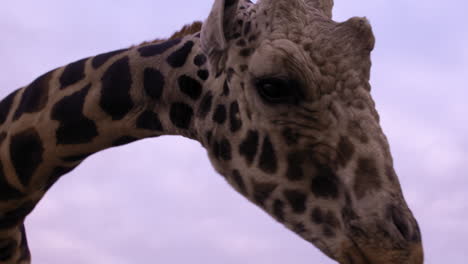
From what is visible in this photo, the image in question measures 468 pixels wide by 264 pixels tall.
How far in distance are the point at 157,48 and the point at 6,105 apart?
1462 millimetres

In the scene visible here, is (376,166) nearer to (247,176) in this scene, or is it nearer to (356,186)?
(356,186)

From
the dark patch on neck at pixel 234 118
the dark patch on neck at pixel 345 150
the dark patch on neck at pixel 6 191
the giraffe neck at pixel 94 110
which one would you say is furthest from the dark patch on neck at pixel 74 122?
the dark patch on neck at pixel 345 150

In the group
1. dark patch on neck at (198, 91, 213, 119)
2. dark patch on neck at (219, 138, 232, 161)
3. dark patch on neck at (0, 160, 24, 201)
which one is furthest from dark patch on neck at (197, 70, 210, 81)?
dark patch on neck at (0, 160, 24, 201)

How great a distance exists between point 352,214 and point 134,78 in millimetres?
1819

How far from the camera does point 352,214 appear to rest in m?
2.39

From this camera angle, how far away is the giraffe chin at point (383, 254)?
2221 millimetres

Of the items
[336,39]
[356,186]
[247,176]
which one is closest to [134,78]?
→ [247,176]

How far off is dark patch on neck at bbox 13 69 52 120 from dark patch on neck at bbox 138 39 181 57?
823 mm

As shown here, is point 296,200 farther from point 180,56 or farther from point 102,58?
point 102,58

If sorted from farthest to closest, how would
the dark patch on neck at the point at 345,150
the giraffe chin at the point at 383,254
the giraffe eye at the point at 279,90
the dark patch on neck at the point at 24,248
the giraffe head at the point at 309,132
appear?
1. the dark patch on neck at the point at 24,248
2. the giraffe eye at the point at 279,90
3. the dark patch on neck at the point at 345,150
4. the giraffe head at the point at 309,132
5. the giraffe chin at the point at 383,254

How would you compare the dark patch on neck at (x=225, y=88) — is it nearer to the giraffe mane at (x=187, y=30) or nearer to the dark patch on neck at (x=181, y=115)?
the dark patch on neck at (x=181, y=115)

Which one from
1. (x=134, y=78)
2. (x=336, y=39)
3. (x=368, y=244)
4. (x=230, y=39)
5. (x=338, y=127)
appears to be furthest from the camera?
(x=134, y=78)

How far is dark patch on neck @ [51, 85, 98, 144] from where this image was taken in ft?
11.8

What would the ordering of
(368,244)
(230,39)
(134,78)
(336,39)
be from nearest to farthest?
1. (368,244)
2. (336,39)
3. (230,39)
4. (134,78)
